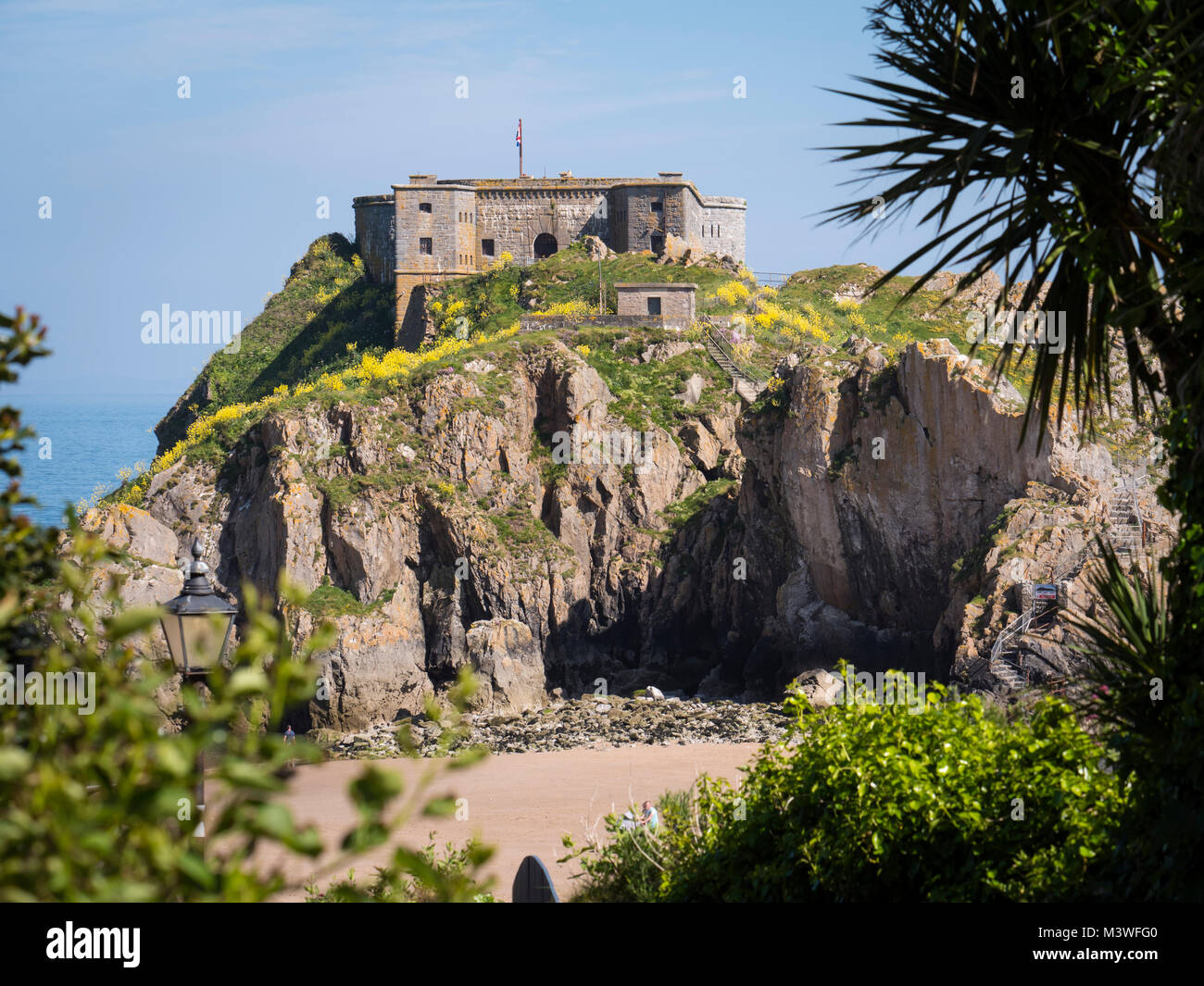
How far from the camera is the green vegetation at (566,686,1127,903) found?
859 cm

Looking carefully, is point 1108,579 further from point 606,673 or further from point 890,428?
point 606,673

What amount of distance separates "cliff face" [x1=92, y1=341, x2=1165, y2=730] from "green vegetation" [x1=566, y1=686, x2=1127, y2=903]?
27.4 metres

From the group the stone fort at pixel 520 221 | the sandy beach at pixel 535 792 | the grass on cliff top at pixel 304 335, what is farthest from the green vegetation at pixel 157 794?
the grass on cliff top at pixel 304 335

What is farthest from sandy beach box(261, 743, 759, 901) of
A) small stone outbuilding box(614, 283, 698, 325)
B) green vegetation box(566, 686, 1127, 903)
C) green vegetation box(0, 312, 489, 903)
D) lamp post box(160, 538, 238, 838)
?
small stone outbuilding box(614, 283, 698, 325)

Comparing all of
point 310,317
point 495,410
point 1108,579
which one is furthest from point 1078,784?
point 310,317

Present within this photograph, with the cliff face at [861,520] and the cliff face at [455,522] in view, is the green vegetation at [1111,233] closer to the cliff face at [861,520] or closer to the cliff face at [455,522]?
the cliff face at [861,520]

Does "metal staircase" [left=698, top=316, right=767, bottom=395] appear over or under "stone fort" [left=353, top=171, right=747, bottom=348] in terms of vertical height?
under

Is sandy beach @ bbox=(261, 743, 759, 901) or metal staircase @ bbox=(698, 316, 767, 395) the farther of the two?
metal staircase @ bbox=(698, 316, 767, 395)

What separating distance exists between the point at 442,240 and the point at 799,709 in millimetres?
62445

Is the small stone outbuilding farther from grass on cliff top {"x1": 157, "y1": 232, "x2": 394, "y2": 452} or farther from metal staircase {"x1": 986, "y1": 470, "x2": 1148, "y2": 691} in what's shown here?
metal staircase {"x1": 986, "y1": 470, "x2": 1148, "y2": 691}

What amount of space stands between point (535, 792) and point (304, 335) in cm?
5310

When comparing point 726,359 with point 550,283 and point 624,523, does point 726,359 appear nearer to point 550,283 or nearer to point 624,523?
point 624,523

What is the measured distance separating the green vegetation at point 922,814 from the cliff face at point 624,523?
27.4 meters

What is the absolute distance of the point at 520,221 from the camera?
235ft
